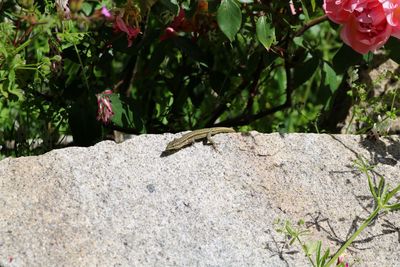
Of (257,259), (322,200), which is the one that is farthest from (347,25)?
(257,259)

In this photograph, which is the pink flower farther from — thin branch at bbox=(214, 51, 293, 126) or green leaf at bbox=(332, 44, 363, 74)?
thin branch at bbox=(214, 51, 293, 126)

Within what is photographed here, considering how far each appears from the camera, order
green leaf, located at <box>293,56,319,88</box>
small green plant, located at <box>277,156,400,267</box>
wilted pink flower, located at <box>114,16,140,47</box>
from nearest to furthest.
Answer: small green plant, located at <box>277,156,400,267</box> → wilted pink flower, located at <box>114,16,140,47</box> → green leaf, located at <box>293,56,319,88</box>

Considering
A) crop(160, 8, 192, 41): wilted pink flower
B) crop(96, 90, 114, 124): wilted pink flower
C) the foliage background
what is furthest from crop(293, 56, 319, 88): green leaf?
crop(96, 90, 114, 124): wilted pink flower

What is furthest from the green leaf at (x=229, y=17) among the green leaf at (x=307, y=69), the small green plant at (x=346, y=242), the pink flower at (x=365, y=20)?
the green leaf at (x=307, y=69)

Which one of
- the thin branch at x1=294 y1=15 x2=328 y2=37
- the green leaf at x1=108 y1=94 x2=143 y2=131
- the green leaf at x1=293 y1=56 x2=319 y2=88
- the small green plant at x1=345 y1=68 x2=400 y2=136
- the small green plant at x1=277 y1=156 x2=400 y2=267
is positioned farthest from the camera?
the green leaf at x1=293 y1=56 x2=319 y2=88

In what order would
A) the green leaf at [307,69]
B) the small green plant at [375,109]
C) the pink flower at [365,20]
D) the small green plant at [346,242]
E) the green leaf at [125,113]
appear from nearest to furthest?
the small green plant at [346,242] < the pink flower at [365,20] < the small green plant at [375,109] < the green leaf at [125,113] < the green leaf at [307,69]

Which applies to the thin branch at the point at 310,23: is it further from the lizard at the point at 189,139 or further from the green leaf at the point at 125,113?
the green leaf at the point at 125,113

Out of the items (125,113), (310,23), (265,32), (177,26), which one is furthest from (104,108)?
(310,23)
